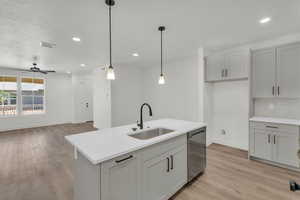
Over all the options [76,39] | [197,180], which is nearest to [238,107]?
[197,180]

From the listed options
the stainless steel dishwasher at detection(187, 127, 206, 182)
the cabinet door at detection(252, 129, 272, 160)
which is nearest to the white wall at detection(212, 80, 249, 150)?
the cabinet door at detection(252, 129, 272, 160)

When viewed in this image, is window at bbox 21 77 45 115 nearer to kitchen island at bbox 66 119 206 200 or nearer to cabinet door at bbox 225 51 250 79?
kitchen island at bbox 66 119 206 200

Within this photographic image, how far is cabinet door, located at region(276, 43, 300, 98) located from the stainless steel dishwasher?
1939mm

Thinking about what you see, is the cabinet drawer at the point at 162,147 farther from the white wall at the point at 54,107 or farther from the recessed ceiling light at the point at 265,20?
the white wall at the point at 54,107

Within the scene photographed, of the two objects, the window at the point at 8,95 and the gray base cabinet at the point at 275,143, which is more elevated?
the window at the point at 8,95

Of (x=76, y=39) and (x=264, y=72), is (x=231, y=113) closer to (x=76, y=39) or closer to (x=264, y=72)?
(x=264, y=72)

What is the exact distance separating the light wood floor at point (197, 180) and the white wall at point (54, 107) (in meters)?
3.04

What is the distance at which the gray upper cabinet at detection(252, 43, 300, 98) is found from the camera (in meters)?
2.70

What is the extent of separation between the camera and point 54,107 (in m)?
7.02

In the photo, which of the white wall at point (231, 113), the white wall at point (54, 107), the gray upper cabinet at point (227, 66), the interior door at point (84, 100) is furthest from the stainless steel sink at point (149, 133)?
the white wall at point (54, 107)

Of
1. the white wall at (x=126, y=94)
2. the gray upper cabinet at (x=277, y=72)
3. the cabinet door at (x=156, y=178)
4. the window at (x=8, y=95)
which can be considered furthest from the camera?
the window at (x=8, y=95)

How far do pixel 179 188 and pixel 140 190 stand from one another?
815 millimetres

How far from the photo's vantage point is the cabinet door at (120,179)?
4.21 feet

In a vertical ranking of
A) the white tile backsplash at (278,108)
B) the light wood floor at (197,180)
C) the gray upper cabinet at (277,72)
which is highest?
the gray upper cabinet at (277,72)
